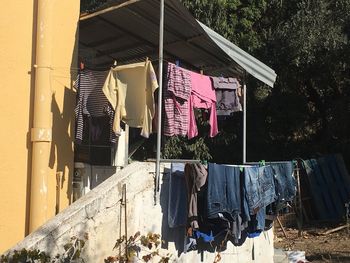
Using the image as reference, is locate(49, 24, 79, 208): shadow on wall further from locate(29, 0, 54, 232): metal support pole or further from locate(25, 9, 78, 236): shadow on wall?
locate(29, 0, 54, 232): metal support pole

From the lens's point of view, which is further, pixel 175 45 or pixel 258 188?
pixel 175 45

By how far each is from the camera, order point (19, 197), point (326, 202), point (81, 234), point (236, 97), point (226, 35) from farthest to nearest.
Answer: point (226, 35), point (326, 202), point (236, 97), point (19, 197), point (81, 234)

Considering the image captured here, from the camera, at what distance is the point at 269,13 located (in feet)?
52.4

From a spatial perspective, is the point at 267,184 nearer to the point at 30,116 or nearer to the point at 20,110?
the point at 30,116

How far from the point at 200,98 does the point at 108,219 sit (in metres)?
2.54

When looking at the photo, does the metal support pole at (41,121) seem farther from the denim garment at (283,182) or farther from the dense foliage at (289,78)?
the dense foliage at (289,78)

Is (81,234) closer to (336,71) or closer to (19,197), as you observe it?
(19,197)

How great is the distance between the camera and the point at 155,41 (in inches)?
343

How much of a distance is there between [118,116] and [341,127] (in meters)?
9.28

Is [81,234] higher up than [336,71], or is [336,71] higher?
[336,71]

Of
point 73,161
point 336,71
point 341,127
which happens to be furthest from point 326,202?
point 73,161

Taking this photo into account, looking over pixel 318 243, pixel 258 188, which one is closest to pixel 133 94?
pixel 258 188

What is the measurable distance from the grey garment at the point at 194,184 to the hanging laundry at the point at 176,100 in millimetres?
798

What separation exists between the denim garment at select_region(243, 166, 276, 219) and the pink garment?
0.94 m
